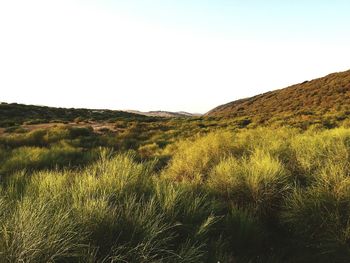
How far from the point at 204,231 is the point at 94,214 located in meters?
1.28

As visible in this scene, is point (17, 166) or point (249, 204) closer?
point (249, 204)

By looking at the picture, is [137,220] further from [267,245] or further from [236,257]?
[267,245]

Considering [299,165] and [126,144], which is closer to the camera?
[299,165]

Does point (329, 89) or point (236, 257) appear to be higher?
point (329, 89)

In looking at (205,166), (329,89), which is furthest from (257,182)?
(329,89)

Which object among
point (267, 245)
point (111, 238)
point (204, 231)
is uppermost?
point (111, 238)

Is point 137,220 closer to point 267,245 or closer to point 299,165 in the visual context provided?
point 267,245

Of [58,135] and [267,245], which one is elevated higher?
[58,135]

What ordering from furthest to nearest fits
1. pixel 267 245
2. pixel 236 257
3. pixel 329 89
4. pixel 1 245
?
pixel 329 89, pixel 267 245, pixel 236 257, pixel 1 245

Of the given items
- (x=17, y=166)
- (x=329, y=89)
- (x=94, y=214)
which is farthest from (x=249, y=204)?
(x=329, y=89)

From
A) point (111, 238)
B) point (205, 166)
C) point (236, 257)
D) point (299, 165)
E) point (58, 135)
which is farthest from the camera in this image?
point (58, 135)

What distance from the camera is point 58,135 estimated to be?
17.2m

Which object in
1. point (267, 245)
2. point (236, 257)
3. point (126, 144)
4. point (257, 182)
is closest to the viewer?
point (236, 257)

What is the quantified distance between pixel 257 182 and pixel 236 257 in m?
1.64
